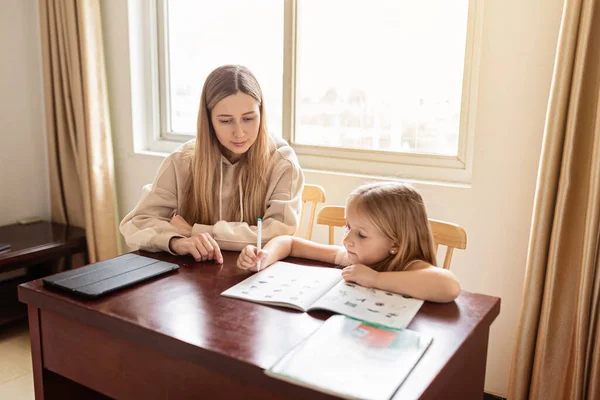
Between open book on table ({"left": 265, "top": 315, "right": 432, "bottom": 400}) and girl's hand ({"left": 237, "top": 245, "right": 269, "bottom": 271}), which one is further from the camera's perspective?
girl's hand ({"left": 237, "top": 245, "right": 269, "bottom": 271})

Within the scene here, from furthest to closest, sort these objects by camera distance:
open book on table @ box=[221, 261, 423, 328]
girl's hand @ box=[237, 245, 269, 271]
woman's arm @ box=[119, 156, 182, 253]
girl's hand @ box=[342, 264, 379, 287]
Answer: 1. woman's arm @ box=[119, 156, 182, 253]
2. girl's hand @ box=[237, 245, 269, 271]
3. girl's hand @ box=[342, 264, 379, 287]
4. open book on table @ box=[221, 261, 423, 328]

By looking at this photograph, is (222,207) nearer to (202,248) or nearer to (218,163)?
(218,163)

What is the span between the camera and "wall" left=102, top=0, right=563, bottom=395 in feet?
5.89

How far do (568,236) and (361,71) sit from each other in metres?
1.08

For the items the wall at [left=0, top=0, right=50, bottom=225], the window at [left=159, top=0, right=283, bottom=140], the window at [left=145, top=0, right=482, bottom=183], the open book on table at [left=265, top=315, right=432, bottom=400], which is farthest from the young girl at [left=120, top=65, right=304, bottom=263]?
the wall at [left=0, top=0, right=50, bottom=225]

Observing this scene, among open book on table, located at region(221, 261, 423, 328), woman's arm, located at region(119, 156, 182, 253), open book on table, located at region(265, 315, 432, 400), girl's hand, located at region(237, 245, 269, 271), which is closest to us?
open book on table, located at region(265, 315, 432, 400)

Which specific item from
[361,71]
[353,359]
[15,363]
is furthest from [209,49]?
[353,359]

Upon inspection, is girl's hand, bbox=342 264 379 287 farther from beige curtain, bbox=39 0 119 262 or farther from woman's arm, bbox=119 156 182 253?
beige curtain, bbox=39 0 119 262

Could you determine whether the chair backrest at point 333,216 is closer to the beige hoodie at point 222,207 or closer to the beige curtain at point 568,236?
the beige hoodie at point 222,207

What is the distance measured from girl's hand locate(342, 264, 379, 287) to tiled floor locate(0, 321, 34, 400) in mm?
1509

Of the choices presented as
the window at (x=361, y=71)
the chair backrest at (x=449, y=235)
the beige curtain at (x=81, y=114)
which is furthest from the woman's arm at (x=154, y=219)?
the beige curtain at (x=81, y=114)

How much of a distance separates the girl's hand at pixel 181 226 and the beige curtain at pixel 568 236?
1.05 metres

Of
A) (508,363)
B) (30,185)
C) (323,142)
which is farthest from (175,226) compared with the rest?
(30,185)

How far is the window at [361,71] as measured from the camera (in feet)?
6.91
